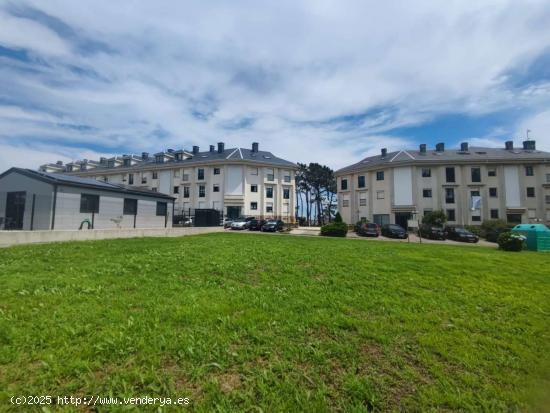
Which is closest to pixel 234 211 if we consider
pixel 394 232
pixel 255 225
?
pixel 255 225

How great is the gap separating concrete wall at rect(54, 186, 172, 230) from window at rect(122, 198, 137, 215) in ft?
0.85

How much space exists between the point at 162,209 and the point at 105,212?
584cm

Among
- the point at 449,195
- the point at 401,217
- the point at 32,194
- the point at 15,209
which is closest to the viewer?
the point at 32,194

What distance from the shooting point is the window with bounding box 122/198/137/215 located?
74.7 ft

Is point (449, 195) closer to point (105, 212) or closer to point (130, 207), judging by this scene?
point (130, 207)

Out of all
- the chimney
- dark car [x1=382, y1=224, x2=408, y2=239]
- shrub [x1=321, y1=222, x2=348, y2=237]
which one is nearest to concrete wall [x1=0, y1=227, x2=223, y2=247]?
shrub [x1=321, y1=222, x2=348, y2=237]

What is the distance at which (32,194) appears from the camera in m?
18.4

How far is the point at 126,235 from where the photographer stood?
56.4ft

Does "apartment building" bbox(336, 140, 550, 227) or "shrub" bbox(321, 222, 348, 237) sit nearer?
"shrub" bbox(321, 222, 348, 237)

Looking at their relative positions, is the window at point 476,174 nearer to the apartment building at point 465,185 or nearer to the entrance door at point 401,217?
the apartment building at point 465,185

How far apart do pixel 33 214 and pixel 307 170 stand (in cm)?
5496

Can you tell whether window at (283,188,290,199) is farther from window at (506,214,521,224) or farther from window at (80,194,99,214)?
window at (80,194,99,214)

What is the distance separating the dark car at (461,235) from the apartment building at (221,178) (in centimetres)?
2578

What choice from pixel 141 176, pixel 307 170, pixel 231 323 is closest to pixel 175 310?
pixel 231 323
